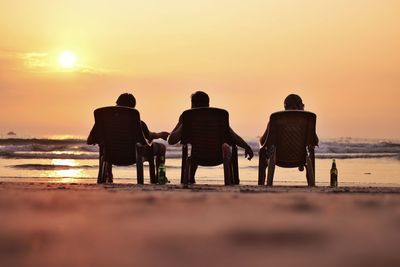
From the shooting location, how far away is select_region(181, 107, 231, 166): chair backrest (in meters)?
11.3

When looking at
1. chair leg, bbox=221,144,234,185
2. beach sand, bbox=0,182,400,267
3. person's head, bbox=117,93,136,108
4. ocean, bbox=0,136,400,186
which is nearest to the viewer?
beach sand, bbox=0,182,400,267

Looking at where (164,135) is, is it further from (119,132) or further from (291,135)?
(291,135)

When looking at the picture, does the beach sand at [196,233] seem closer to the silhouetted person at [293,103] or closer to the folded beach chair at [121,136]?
the silhouetted person at [293,103]

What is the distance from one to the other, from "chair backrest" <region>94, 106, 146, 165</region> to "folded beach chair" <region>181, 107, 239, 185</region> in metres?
0.85

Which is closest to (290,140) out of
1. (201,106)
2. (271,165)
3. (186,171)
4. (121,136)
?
(271,165)

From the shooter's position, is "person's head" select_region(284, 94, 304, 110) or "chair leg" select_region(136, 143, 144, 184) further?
"chair leg" select_region(136, 143, 144, 184)

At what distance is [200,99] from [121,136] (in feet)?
4.45

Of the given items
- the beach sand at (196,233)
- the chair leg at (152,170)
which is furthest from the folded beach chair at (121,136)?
the beach sand at (196,233)

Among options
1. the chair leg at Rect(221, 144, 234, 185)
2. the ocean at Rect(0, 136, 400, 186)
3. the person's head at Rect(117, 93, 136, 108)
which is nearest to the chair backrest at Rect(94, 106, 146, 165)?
the person's head at Rect(117, 93, 136, 108)

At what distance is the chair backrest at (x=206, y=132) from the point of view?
1126cm

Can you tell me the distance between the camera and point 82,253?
3.23 m

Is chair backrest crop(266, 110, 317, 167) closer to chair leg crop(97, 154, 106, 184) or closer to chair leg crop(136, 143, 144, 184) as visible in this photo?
chair leg crop(136, 143, 144, 184)

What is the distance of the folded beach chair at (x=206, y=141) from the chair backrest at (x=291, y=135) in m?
0.63

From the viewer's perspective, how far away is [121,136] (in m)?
11.9
